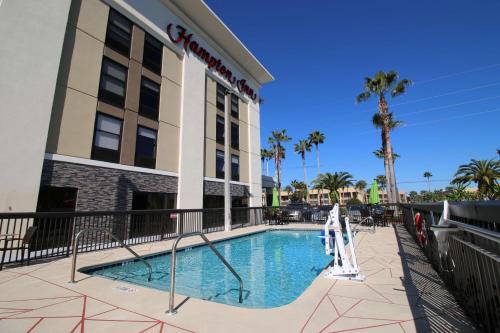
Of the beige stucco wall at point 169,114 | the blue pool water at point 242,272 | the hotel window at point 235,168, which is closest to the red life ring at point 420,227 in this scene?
the blue pool water at point 242,272

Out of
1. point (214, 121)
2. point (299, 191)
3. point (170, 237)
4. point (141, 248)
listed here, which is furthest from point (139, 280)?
point (299, 191)

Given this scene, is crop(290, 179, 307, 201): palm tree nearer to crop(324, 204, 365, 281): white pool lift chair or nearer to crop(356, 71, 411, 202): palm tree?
crop(356, 71, 411, 202): palm tree

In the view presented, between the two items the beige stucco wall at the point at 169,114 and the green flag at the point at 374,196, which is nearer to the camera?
the beige stucco wall at the point at 169,114

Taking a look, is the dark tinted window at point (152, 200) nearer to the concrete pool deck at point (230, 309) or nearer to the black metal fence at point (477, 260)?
the concrete pool deck at point (230, 309)

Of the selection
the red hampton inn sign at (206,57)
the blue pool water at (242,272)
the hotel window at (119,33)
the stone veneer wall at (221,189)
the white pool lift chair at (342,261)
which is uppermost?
the red hampton inn sign at (206,57)

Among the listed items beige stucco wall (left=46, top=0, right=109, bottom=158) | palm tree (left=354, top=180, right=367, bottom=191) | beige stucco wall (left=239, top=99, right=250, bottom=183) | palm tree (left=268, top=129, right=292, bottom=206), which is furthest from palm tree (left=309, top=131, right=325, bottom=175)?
palm tree (left=354, top=180, right=367, bottom=191)

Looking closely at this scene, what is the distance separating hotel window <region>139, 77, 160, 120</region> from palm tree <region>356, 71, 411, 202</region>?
18970 mm

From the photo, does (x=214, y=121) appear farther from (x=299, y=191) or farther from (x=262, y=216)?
(x=299, y=191)

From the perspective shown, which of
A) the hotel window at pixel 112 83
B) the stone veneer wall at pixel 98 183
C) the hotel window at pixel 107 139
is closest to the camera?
the stone veneer wall at pixel 98 183

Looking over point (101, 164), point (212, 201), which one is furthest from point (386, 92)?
point (101, 164)

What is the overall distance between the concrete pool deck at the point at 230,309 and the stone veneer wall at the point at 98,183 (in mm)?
5375

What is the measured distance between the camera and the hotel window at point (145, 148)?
1316 centimetres

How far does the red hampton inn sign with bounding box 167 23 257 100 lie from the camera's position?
16.5m

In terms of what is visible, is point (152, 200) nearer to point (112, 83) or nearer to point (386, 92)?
point (112, 83)
